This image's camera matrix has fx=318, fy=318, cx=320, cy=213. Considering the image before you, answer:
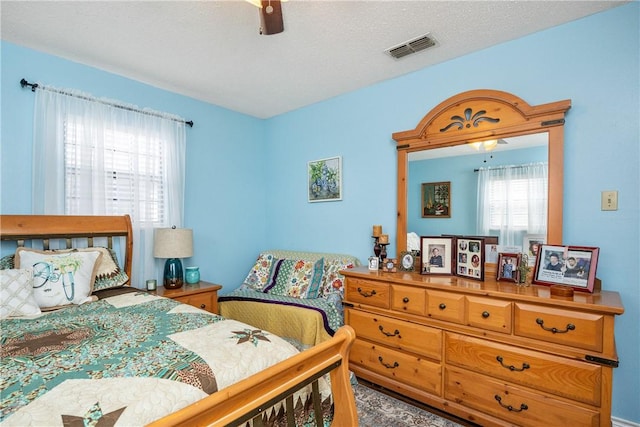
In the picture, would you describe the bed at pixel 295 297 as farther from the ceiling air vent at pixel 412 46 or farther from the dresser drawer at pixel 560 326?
the ceiling air vent at pixel 412 46

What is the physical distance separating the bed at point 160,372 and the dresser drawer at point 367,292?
42.8 inches

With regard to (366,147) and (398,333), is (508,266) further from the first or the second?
(366,147)

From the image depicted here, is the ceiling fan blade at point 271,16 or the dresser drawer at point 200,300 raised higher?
the ceiling fan blade at point 271,16

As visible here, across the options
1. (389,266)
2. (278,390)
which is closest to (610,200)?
(389,266)

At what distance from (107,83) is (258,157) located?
67.1 inches

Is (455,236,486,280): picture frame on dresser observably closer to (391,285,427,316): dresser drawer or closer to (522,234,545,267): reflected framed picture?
(522,234,545,267): reflected framed picture

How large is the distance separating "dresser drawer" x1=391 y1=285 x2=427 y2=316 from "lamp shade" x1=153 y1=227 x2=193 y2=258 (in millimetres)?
1858

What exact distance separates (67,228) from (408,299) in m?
2.60

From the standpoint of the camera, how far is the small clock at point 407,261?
256 centimetres

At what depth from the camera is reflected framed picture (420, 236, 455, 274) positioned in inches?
92.1

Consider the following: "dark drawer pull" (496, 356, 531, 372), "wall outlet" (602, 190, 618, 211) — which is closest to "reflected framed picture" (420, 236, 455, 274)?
"dark drawer pull" (496, 356, 531, 372)

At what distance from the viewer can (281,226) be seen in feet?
12.8

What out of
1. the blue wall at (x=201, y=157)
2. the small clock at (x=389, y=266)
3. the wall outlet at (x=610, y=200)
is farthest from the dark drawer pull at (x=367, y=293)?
the blue wall at (x=201, y=157)

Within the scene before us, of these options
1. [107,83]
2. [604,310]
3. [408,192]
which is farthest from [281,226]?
[604,310]
